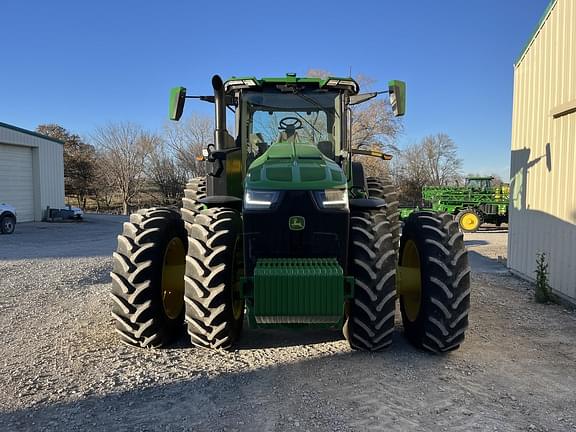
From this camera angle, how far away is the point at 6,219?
59.2ft

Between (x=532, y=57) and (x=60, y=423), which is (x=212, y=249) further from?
(x=532, y=57)

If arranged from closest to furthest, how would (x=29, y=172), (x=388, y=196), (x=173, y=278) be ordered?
1. (x=173, y=278)
2. (x=388, y=196)
3. (x=29, y=172)

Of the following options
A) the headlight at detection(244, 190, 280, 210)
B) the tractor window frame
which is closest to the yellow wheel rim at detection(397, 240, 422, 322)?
the tractor window frame

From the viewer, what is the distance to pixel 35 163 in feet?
80.6

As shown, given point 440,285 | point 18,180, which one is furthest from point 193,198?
point 18,180

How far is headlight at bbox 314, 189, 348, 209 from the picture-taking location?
13.3 ft

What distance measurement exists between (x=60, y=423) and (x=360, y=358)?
2.41 m

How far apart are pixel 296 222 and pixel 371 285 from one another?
0.83 meters

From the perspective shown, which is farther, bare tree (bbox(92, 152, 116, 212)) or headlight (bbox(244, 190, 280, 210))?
bare tree (bbox(92, 152, 116, 212))

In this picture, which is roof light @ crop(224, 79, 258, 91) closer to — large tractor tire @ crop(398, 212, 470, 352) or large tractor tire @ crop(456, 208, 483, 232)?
large tractor tire @ crop(398, 212, 470, 352)

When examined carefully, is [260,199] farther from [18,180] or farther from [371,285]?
[18,180]

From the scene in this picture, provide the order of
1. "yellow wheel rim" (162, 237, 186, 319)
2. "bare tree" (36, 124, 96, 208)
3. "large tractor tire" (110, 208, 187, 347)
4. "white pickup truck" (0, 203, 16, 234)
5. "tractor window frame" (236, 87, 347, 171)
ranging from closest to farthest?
"large tractor tire" (110, 208, 187, 347) → "yellow wheel rim" (162, 237, 186, 319) → "tractor window frame" (236, 87, 347, 171) → "white pickup truck" (0, 203, 16, 234) → "bare tree" (36, 124, 96, 208)

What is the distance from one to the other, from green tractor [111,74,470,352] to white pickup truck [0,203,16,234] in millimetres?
16030

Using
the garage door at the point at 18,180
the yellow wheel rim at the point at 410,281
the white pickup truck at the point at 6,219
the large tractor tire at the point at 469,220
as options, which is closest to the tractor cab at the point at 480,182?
the large tractor tire at the point at 469,220
